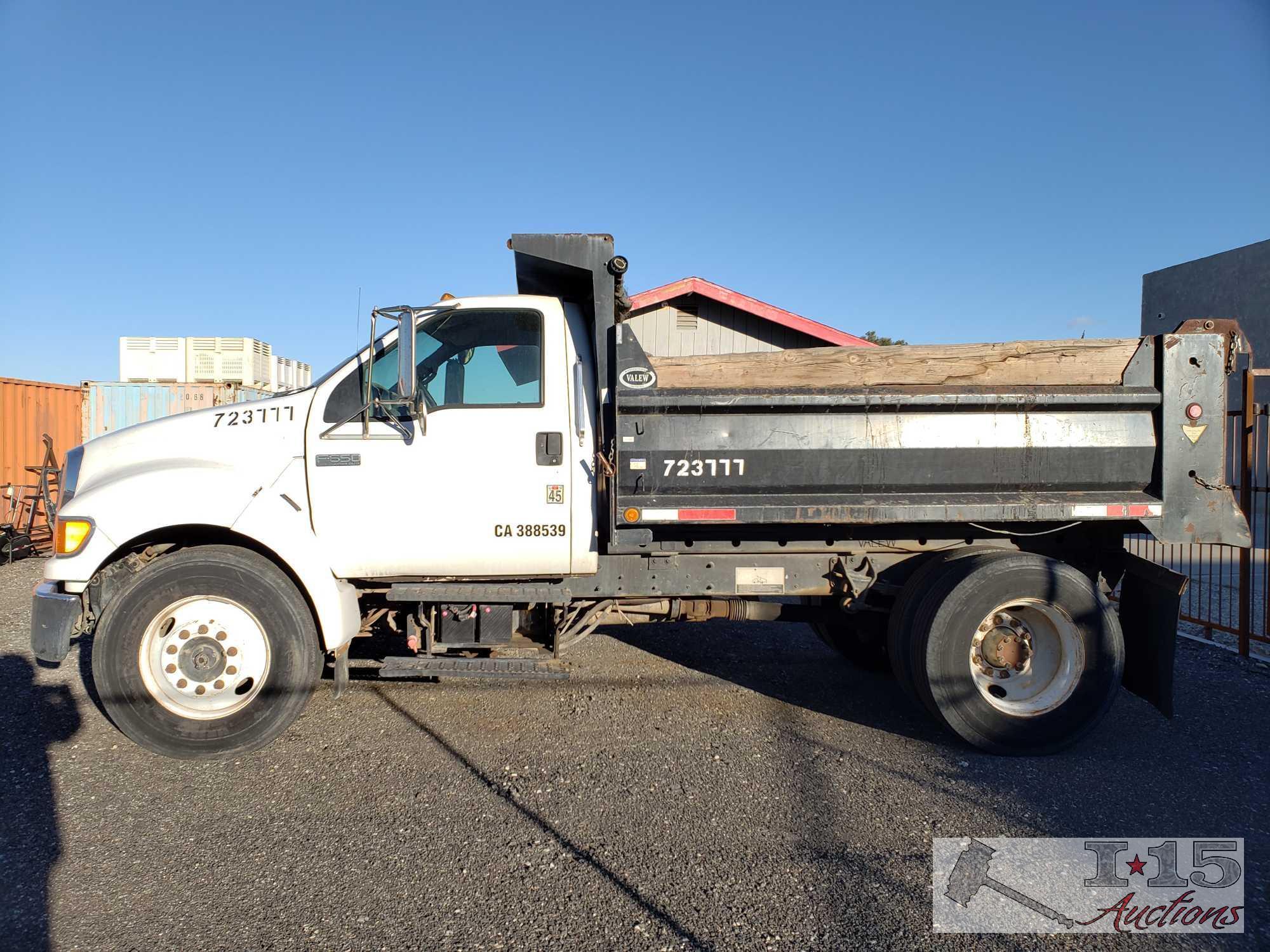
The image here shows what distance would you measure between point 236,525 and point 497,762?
190cm

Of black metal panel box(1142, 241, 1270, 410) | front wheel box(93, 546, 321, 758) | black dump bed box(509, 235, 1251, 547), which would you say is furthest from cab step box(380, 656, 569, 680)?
black metal panel box(1142, 241, 1270, 410)

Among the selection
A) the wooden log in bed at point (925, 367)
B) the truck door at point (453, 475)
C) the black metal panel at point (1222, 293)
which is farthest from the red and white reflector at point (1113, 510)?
the black metal panel at point (1222, 293)

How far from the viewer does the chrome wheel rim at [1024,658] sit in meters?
4.44

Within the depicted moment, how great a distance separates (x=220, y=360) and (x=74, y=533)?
46.7 ft

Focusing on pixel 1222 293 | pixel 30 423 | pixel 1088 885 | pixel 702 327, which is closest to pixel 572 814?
pixel 1088 885

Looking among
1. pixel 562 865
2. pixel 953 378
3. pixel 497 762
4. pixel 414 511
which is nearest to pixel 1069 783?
pixel 953 378

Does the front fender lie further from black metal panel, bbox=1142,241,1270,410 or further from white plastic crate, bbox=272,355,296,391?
black metal panel, bbox=1142,241,1270,410

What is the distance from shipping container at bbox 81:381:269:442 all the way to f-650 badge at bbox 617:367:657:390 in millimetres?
11470

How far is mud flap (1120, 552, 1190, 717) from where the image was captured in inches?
→ 174

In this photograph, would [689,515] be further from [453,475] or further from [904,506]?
[453,475]

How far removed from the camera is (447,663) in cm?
448

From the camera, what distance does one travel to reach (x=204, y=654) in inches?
167

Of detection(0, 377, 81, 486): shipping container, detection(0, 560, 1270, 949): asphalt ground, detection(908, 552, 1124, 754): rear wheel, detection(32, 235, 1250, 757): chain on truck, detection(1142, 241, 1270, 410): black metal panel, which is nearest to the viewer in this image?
detection(0, 560, 1270, 949): asphalt ground

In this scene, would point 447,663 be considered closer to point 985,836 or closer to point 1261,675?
point 985,836
